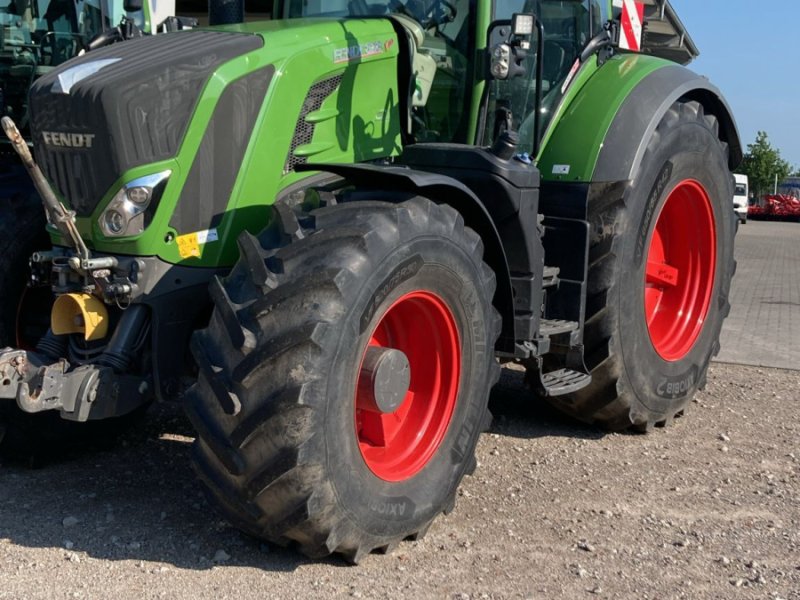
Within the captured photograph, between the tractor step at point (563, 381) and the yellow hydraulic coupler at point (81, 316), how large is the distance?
6.65 ft

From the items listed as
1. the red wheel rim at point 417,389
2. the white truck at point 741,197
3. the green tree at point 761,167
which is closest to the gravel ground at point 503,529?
the red wheel rim at point 417,389

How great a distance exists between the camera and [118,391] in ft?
11.8

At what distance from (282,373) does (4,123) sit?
4.04 feet

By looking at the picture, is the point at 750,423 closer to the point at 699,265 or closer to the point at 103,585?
the point at 699,265

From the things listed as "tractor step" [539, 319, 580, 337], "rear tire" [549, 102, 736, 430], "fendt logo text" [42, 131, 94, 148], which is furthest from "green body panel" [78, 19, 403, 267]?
"rear tire" [549, 102, 736, 430]

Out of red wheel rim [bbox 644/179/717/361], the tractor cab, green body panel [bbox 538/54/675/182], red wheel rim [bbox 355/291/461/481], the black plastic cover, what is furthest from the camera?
red wheel rim [bbox 644/179/717/361]

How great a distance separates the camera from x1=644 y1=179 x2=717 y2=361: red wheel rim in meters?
5.89

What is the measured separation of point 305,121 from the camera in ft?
13.6

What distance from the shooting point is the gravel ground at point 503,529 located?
3555 millimetres

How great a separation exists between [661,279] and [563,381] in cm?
134

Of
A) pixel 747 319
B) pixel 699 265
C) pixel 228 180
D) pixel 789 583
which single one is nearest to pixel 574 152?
pixel 699 265

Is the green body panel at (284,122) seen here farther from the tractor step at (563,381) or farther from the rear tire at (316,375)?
the tractor step at (563,381)

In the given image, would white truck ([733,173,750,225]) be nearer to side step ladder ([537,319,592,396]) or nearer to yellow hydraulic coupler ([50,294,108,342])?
side step ladder ([537,319,592,396])

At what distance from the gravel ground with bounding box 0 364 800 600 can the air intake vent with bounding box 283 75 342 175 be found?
1.45 m
